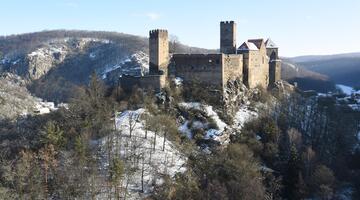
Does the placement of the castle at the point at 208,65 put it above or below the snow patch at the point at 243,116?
above

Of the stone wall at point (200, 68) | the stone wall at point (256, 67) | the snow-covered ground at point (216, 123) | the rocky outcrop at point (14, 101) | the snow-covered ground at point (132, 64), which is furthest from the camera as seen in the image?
the snow-covered ground at point (132, 64)

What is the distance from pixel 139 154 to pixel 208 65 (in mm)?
18931

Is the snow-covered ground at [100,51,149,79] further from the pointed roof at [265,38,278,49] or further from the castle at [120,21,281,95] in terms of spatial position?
the castle at [120,21,281,95]

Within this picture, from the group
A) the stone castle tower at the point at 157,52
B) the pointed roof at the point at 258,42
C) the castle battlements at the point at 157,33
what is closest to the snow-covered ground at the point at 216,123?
the stone castle tower at the point at 157,52

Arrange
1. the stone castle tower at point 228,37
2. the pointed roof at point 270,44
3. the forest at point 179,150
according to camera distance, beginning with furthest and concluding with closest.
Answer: the pointed roof at point 270,44, the stone castle tower at point 228,37, the forest at point 179,150

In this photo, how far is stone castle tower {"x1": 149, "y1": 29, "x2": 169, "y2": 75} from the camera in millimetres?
60844

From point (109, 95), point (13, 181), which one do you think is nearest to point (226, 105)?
point (109, 95)

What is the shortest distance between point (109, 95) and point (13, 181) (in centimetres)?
1975

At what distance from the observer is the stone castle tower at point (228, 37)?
69562 millimetres

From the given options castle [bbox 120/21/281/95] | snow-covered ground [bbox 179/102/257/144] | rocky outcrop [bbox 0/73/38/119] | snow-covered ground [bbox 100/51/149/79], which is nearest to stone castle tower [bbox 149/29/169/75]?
castle [bbox 120/21/281/95]

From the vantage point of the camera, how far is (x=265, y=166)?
57.6 meters

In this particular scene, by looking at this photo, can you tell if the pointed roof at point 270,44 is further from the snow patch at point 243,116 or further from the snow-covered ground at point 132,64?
the snow-covered ground at point 132,64

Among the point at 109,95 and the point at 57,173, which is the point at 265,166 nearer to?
Result: the point at 109,95

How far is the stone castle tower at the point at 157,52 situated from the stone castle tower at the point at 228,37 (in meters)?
11.1
